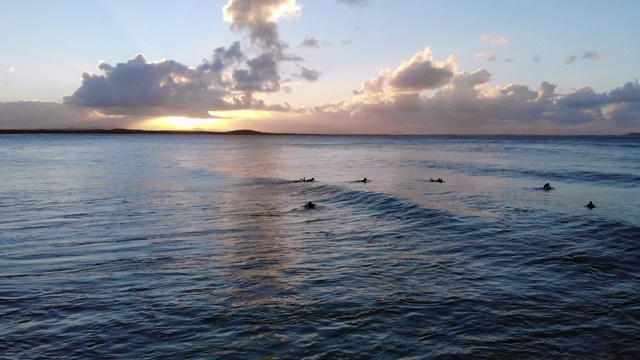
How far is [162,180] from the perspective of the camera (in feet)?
128

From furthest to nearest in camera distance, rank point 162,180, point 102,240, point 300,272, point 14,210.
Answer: point 162,180 → point 14,210 → point 102,240 → point 300,272

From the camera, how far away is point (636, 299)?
10.6 metres

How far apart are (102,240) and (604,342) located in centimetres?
1523

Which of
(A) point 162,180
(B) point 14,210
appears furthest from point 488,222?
(A) point 162,180

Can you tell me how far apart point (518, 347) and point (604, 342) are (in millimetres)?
1762

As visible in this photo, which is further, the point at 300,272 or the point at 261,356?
the point at 300,272

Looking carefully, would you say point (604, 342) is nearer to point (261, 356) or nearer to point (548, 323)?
point (548, 323)

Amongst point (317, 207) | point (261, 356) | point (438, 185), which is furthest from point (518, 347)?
point (438, 185)

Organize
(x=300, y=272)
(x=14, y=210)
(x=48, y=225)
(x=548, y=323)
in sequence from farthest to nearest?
(x=14, y=210)
(x=48, y=225)
(x=300, y=272)
(x=548, y=323)

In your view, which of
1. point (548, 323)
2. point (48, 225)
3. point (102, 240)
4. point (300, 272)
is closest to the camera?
point (548, 323)

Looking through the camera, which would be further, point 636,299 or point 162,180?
point 162,180

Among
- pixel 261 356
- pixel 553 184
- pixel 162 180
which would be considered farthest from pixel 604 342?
pixel 162 180

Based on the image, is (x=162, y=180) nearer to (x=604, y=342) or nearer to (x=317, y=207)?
(x=317, y=207)

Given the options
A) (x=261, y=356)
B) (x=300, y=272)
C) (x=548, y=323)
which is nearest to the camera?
(x=261, y=356)
